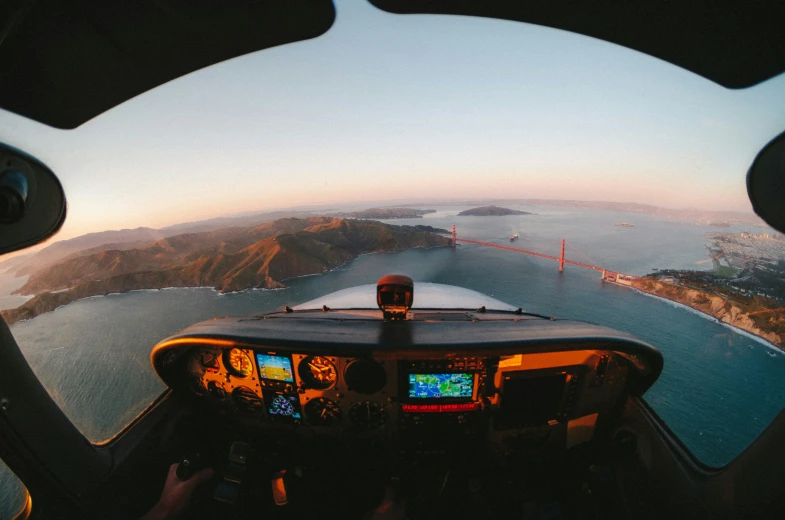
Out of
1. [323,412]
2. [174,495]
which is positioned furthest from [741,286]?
[174,495]

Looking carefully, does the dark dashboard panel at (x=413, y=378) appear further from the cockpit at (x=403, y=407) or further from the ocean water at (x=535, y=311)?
the ocean water at (x=535, y=311)

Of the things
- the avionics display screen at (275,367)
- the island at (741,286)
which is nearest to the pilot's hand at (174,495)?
the avionics display screen at (275,367)

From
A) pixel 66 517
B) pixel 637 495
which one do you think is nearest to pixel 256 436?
pixel 66 517

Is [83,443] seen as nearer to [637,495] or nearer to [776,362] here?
[637,495]

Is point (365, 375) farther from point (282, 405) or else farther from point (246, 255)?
point (246, 255)

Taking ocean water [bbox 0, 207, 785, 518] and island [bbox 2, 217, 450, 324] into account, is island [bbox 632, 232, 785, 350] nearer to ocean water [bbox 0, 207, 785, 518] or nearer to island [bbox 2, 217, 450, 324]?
ocean water [bbox 0, 207, 785, 518]

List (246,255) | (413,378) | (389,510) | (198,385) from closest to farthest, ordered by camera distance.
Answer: (413,378) → (389,510) → (198,385) → (246,255)

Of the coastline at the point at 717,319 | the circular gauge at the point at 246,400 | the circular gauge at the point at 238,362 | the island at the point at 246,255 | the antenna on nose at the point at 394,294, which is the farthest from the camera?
the island at the point at 246,255
